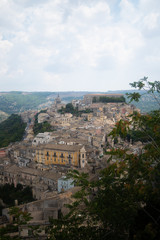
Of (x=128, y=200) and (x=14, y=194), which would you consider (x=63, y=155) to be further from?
(x=128, y=200)

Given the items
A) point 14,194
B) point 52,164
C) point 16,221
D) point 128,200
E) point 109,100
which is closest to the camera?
point 128,200

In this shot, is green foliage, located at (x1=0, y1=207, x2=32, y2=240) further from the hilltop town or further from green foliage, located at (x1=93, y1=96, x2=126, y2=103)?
green foliage, located at (x1=93, y1=96, x2=126, y2=103)

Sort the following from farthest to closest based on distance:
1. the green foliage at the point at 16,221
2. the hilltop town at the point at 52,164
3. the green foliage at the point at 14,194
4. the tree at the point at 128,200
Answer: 1. the green foliage at the point at 14,194
2. the hilltop town at the point at 52,164
3. the green foliage at the point at 16,221
4. the tree at the point at 128,200

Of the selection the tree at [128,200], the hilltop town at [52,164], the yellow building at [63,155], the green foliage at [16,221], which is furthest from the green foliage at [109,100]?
the tree at [128,200]

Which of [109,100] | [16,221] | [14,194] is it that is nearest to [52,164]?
[14,194]

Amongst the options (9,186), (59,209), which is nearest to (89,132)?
(9,186)

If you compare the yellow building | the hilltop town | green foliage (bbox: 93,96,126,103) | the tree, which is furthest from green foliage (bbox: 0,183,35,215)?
green foliage (bbox: 93,96,126,103)

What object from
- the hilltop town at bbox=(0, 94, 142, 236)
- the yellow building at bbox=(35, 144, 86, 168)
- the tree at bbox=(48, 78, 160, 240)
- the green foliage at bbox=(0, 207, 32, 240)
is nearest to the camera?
the tree at bbox=(48, 78, 160, 240)

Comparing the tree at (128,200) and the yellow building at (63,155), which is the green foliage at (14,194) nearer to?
the yellow building at (63,155)
